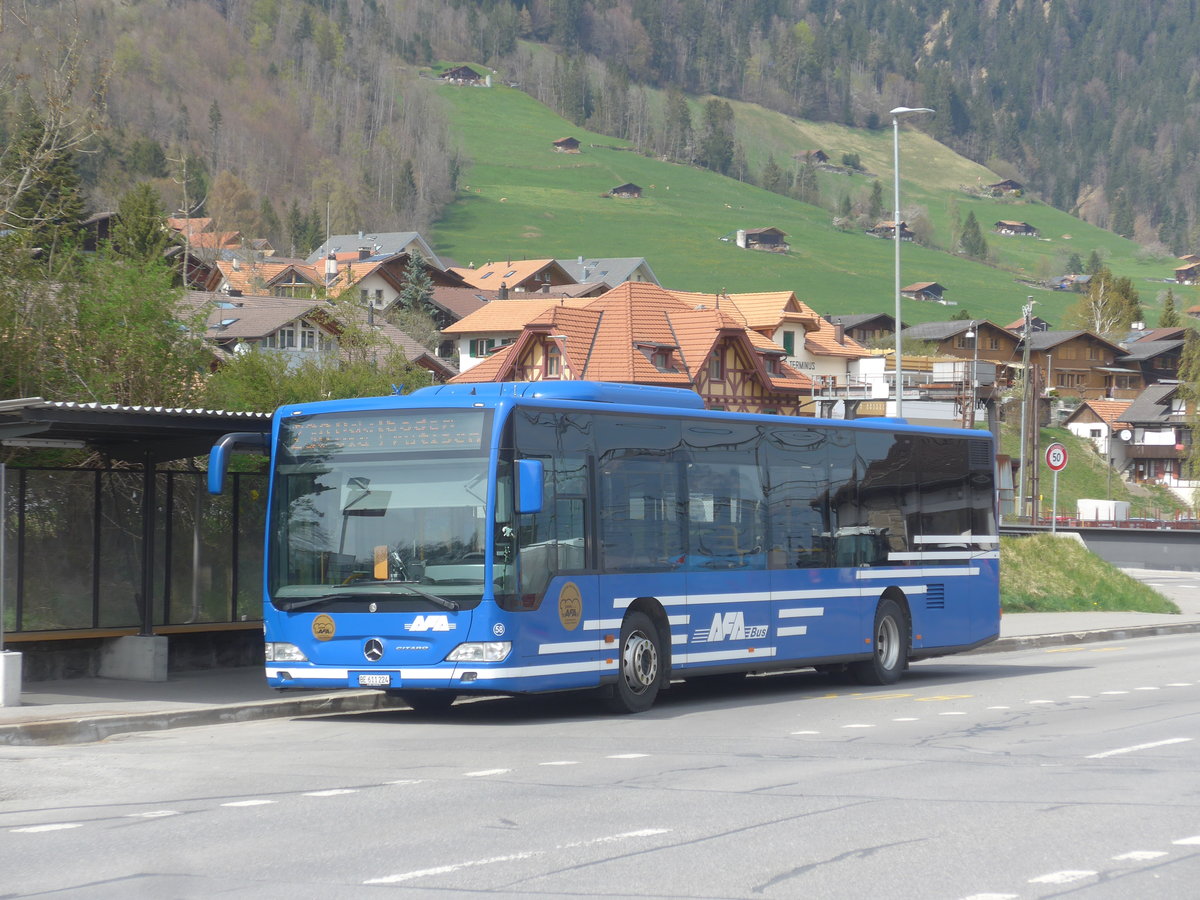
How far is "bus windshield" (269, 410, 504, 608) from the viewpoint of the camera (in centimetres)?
1432

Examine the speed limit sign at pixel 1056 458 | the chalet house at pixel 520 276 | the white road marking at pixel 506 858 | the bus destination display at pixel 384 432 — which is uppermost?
the chalet house at pixel 520 276

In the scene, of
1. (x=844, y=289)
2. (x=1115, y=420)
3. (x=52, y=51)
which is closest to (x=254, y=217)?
(x=844, y=289)

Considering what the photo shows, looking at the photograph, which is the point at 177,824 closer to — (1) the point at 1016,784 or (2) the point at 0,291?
(1) the point at 1016,784

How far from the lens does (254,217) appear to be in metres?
177

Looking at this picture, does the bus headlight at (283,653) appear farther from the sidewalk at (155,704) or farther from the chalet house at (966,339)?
the chalet house at (966,339)

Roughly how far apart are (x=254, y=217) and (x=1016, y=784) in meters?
173

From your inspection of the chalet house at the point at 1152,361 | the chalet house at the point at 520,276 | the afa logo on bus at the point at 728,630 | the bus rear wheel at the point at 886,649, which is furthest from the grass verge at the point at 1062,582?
the chalet house at the point at 1152,361

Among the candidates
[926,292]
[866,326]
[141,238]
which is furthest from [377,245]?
[141,238]

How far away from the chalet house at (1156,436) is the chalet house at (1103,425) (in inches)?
22.3

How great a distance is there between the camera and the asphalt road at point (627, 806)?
25.5 feet

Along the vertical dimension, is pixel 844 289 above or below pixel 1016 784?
above

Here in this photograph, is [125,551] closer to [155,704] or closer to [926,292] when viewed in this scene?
[155,704]

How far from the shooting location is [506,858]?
8242 mm

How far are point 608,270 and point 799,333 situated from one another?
50.7 meters
